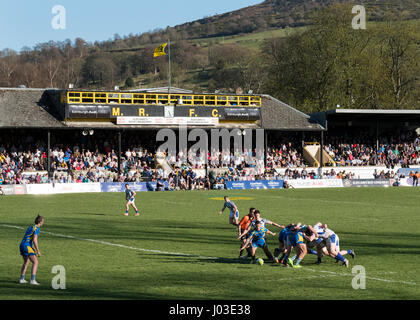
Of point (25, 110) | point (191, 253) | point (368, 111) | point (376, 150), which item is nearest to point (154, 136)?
point (25, 110)

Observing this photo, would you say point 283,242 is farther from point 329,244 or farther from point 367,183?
point 367,183

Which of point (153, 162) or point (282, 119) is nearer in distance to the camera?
point (153, 162)

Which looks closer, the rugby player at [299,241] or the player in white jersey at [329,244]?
the rugby player at [299,241]

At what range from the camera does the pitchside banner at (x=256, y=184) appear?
5075 centimetres

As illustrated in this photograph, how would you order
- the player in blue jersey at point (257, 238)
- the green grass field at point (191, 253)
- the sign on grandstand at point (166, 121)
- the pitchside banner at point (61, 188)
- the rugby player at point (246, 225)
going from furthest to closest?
the sign on grandstand at point (166, 121)
the pitchside banner at point (61, 188)
the rugby player at point (246, 225)
the player in blue jersey at point (257, 238)
the green grass field at point (191, 253)

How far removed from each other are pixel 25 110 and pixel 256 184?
19.0 meters

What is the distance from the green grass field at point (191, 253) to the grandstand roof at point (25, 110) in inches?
647

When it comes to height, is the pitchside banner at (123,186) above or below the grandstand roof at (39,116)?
below

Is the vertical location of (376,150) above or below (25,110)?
below

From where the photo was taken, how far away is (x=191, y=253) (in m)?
18.4

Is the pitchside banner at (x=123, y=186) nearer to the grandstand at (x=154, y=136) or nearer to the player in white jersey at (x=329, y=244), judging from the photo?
the grandstand at (x=154, y=136)

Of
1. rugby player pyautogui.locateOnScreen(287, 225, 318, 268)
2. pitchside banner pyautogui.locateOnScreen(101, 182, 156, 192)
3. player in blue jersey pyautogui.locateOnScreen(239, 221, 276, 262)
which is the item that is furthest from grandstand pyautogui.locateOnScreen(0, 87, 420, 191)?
rugby player pyautogui.locateOnScreen(287, 225, 318, 268)

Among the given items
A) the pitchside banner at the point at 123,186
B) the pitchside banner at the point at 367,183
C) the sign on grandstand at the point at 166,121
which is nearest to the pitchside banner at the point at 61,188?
the pitchside banner at the point at 123,186
